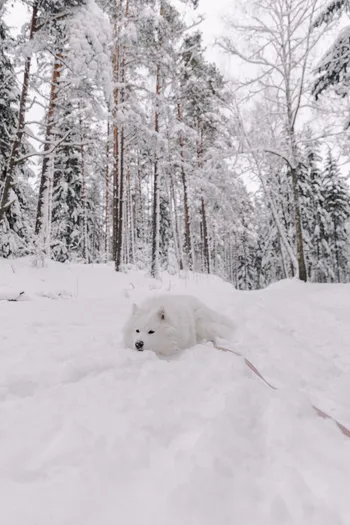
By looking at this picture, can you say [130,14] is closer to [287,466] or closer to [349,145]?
[349,145]

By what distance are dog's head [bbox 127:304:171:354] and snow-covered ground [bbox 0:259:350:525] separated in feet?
0.51

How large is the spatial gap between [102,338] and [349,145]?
1166 centimetres

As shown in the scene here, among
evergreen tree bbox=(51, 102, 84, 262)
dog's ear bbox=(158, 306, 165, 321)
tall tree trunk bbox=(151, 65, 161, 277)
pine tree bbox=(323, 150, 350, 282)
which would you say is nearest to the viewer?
dog's ear bbox=(158, 306, 165, 321)

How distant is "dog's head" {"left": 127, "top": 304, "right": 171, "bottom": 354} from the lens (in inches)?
116

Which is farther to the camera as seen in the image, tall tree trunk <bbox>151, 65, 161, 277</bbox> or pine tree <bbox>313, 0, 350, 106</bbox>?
tall tree trunk <bbox>151, 65, 161, 277</bbox>

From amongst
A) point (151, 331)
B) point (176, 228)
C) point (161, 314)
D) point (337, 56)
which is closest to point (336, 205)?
point (176, 228)

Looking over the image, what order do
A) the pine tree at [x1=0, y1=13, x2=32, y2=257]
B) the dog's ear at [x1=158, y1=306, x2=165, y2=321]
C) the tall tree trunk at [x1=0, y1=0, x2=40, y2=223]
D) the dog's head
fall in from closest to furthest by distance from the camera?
1. the dog's head
2. the dog's ear at [x1=158, y1=306, x2=165, y2=321]
3. the tall tree trunk at [x1=0, y1=0, x2=40, y2=223]
4. the pine tree at [x1=0, y1=13, x2=32, y2=257]

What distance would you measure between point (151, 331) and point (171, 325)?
0.21 meters

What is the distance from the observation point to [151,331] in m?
3.02

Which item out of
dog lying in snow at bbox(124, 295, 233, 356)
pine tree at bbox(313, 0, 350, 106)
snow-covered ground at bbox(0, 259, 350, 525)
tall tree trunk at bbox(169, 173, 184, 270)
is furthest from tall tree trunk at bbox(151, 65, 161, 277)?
snow-covered ground at bbox(0, 259, 350, 525)

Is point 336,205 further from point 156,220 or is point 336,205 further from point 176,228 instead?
point 156,220

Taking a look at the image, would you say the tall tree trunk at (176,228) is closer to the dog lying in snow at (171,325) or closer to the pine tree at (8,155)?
the pine tree at (8,155)

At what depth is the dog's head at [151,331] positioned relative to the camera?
9.65ft

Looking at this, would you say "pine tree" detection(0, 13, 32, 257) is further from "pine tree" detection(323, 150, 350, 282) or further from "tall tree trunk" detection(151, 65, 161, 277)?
"pine tree" detection(323, 150, 350, 282)
